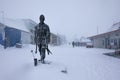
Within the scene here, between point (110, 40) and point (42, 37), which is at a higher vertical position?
point (110, 40)

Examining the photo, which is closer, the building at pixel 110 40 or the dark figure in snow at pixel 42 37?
the dark figure in snow at pixel 42 37

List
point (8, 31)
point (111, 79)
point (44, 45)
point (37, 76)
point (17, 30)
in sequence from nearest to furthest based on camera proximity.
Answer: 1. point (37, 76)
2. point (111, 79)
3. point (44, 45)
4. point (8, 31)
5. point (17, 30)

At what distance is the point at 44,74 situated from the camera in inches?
208

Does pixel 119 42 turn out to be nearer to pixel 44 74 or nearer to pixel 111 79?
pixel 111 79

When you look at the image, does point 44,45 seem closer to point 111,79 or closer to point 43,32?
point 43,32

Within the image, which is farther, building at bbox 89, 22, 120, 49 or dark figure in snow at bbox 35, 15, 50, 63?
building at bbox 89, 22, 120, 49

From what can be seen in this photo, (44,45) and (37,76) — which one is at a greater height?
(44,45)

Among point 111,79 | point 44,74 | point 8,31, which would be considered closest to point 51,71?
point 44,74

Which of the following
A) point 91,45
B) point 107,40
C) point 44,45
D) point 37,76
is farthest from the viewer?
point 91,45

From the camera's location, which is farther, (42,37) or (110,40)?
(110,40)

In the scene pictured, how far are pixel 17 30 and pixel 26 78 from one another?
74.0ft

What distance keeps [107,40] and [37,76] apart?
2685 centimetres

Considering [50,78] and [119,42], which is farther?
[119,42]

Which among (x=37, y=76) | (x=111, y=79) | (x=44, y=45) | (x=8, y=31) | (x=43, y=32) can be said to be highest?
(x=8, y=31)
